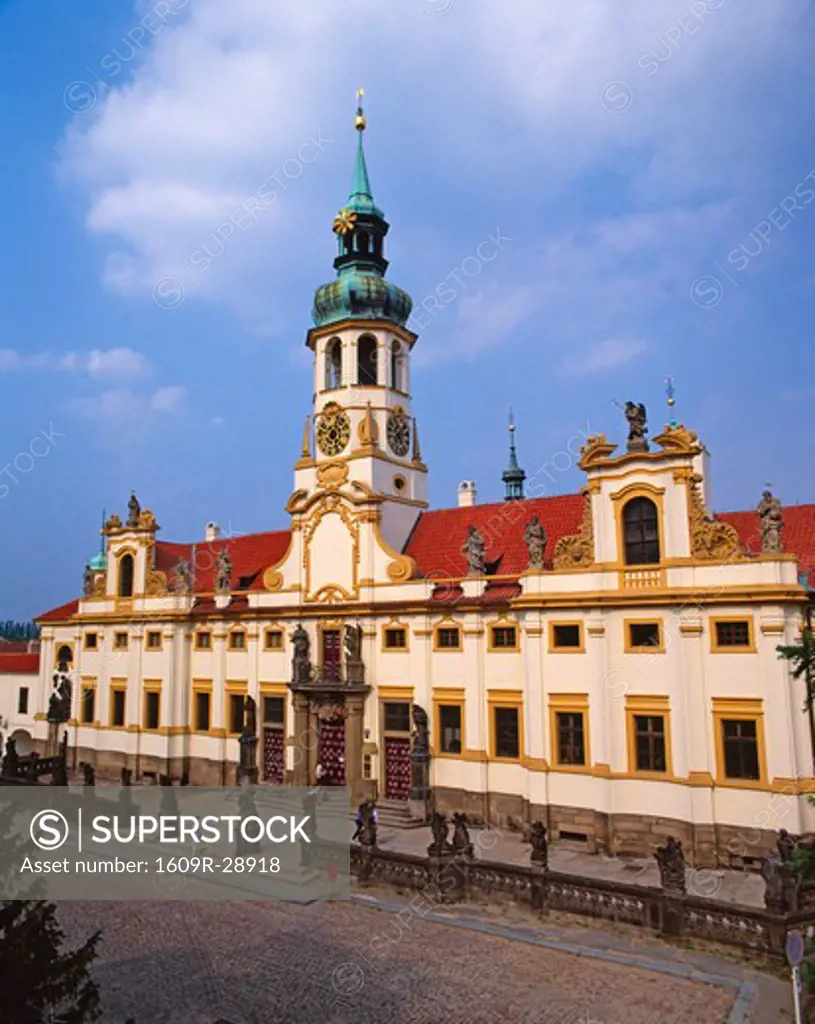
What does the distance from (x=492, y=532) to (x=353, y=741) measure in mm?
10008

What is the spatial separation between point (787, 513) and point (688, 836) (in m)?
11.8

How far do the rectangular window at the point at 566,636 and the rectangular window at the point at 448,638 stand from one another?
4.16 meters

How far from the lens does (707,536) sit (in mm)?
24234

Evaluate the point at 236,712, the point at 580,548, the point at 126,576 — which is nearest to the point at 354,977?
the point at 580,548

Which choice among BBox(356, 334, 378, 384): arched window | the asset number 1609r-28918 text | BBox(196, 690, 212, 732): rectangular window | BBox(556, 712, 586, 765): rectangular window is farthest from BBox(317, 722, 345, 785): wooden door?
BBox(356, 334, 378, 384): arched window

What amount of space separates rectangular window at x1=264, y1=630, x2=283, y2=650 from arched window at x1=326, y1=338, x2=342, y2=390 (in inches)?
446

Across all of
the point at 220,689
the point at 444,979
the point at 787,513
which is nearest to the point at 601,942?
the point at 444,979

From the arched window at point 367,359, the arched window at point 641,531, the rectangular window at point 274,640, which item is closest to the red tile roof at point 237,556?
the rectangular window at point 274,640

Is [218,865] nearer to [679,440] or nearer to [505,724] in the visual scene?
[505,724]

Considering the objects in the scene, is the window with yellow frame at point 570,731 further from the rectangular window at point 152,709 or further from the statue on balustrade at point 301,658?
the rectangular window at point 152,709

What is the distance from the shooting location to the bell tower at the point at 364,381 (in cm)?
3400

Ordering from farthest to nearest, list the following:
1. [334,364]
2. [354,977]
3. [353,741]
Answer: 1. [334,364]
2. [353,741]
3. [354,977]

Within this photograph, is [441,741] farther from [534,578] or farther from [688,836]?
[688,836]

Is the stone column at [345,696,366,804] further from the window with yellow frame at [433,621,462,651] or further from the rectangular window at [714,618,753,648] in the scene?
the rectangular window at [714,618,753,648]
